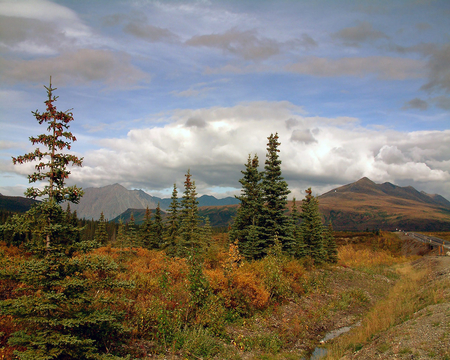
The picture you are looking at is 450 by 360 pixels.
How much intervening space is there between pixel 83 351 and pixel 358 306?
20.6 metres

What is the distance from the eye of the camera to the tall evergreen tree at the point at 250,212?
27689mm

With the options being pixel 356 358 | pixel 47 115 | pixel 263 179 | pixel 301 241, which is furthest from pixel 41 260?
pixel 301 241

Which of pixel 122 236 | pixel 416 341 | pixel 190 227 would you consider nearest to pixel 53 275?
pixel 416 341

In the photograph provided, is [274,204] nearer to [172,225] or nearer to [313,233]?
[313,233]

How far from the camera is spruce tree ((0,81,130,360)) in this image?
21.9ft

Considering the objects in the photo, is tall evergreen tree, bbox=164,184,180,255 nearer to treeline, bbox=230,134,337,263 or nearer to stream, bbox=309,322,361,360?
treeline, bbox=230,134,337,263

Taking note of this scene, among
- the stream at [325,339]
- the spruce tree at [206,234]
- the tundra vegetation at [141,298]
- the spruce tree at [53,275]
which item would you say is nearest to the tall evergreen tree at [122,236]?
the spruce tree at [206,234]

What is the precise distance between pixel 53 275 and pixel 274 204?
24.0 metres

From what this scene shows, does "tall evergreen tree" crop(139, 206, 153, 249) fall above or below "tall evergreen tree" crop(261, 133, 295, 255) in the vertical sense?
below

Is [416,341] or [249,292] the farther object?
[249,292]

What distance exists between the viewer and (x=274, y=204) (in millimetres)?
28766

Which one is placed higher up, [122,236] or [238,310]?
[122,236]

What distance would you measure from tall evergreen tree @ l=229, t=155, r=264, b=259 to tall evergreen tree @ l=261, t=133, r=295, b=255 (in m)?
0.80

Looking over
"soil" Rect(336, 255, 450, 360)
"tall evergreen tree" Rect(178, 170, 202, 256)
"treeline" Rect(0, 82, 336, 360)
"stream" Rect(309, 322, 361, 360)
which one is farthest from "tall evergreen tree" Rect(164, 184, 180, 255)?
"soil" Rect(336, 255, 450, 360)
